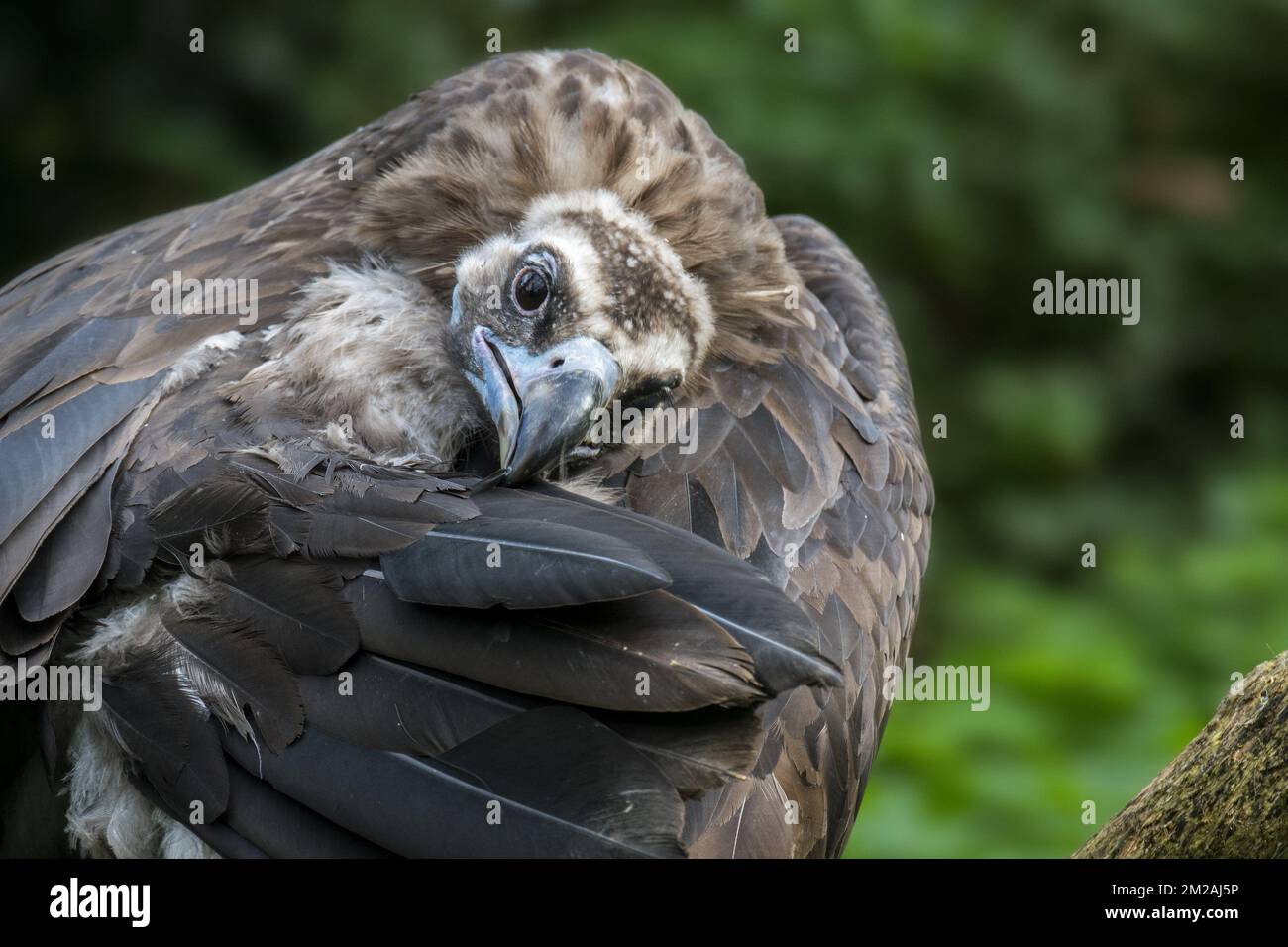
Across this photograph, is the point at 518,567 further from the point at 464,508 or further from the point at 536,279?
the point at 536,279

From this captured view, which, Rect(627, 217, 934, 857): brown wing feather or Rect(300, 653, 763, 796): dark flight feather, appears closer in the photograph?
Rect(300, 653, 763, 796): dark flight feather

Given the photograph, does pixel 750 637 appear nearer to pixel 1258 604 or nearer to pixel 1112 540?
pixel 1258 604

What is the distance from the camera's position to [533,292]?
3.14 metres

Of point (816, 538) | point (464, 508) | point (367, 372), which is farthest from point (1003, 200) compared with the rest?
point (464, 508)

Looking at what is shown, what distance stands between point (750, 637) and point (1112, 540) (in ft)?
16.7

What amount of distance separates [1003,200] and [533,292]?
14.4 feet

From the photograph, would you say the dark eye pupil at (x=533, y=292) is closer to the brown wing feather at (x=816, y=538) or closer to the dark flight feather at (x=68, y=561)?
the brown wing feather at (x=816, y=538)

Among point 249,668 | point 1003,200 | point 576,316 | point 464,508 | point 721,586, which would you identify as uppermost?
point 1003,200

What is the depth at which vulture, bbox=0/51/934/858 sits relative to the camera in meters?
2.23

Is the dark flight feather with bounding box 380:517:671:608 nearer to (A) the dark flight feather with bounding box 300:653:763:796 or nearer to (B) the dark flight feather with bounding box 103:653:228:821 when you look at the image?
(A) the dark flight feather with bounding box 300:653:763:796

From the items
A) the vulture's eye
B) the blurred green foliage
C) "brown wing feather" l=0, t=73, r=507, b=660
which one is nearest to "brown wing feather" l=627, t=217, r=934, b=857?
the vulture's eye

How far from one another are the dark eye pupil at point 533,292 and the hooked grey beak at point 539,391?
93mm

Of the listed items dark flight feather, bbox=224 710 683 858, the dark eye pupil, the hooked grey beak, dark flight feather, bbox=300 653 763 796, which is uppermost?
the dark eye pupil

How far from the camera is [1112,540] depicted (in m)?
6.98
